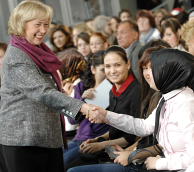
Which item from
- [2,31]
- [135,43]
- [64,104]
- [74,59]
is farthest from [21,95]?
[2,31]

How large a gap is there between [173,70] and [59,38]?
348 centimetres

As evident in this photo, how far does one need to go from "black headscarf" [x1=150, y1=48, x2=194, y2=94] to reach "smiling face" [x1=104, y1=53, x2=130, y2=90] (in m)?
0.92

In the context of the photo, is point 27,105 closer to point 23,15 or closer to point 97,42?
point 23,15

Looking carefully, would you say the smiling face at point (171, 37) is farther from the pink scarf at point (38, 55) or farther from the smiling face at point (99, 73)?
the pink scarf at point (38, 55)

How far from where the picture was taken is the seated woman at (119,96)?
2.48 meters

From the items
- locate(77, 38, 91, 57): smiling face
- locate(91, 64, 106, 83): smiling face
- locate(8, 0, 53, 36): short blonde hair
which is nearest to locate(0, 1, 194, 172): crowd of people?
locate(8, 0, 53, 36): short blonde hair

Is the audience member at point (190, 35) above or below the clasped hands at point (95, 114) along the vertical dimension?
above

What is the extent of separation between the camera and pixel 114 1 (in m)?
9.07

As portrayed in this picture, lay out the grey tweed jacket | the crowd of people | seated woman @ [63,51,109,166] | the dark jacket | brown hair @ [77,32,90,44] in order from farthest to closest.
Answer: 1. brown hair @ [77,32,90,44]
2. seated woman @ [63,51,109,166]
3. the dark jacket
4. the grey tweed jacket
5. the crowd of people

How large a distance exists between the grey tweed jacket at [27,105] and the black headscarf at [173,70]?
556 millimetres

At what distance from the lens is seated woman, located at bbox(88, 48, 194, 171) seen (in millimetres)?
1581

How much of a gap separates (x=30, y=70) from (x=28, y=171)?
0.66 metres

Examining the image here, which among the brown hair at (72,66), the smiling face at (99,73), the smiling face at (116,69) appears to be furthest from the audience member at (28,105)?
the brown hair at (72,66)

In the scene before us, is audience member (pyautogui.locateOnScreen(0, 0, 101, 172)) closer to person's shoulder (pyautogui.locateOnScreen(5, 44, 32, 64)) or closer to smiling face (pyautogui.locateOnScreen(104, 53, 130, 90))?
person's shoulder (pyautogui.locateOnScreen(5, 44, 32, 64))
